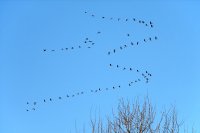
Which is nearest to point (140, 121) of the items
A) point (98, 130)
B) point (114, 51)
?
point (98, 130)

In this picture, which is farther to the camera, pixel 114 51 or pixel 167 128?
pixel 114 51

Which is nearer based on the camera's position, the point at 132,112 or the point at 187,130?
the point at 187,130

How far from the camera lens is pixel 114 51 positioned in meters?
15.5

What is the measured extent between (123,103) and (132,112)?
524 mm

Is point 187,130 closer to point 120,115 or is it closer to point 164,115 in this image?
point 164,115

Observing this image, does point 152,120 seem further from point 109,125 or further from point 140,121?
point 109,125

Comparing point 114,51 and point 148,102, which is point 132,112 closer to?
point 148,102

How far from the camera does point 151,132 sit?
46.7 feet

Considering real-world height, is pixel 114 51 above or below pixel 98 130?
above

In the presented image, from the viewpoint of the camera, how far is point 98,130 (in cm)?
1428

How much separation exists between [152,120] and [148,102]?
2.36 feet

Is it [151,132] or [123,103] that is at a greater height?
[123,103]

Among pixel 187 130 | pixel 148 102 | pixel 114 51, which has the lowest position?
pixel 187 130

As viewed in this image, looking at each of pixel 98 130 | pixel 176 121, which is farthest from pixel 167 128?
pixel 98 130
